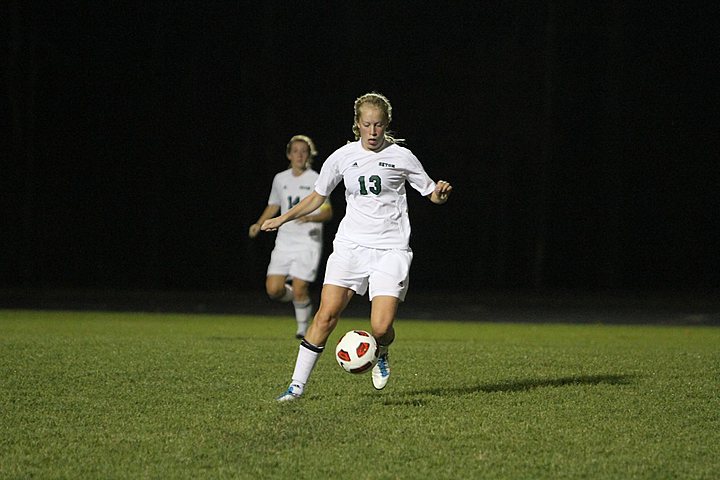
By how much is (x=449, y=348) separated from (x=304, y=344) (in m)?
4.25

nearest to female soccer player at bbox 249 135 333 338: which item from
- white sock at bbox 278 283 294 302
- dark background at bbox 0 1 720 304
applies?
white sock at bbox 278 283 294 302

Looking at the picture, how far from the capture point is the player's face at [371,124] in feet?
24.8

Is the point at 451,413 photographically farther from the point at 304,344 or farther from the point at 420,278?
the point at 420,278

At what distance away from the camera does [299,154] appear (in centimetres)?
1288

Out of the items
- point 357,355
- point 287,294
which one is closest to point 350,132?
point 287,294

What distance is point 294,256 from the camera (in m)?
13.0

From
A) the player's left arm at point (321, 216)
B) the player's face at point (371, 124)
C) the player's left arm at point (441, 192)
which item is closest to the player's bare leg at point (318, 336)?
the player's left arm at point (441, 192)

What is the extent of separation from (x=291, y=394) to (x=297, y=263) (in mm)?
5685

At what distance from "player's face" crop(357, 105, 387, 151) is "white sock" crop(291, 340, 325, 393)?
148cm

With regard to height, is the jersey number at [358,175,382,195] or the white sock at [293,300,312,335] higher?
the jersey number at [358,175,382,195]

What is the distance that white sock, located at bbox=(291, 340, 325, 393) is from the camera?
7.45 m

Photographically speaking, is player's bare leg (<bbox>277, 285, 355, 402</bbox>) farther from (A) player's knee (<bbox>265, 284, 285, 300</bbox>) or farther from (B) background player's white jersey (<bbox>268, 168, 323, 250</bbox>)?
(A) player's knee (<bbox>265, 284, 285, 300</bbox>)

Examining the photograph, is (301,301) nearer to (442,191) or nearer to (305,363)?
(305,363)

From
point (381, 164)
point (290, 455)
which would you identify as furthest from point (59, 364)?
point (290, 455)
